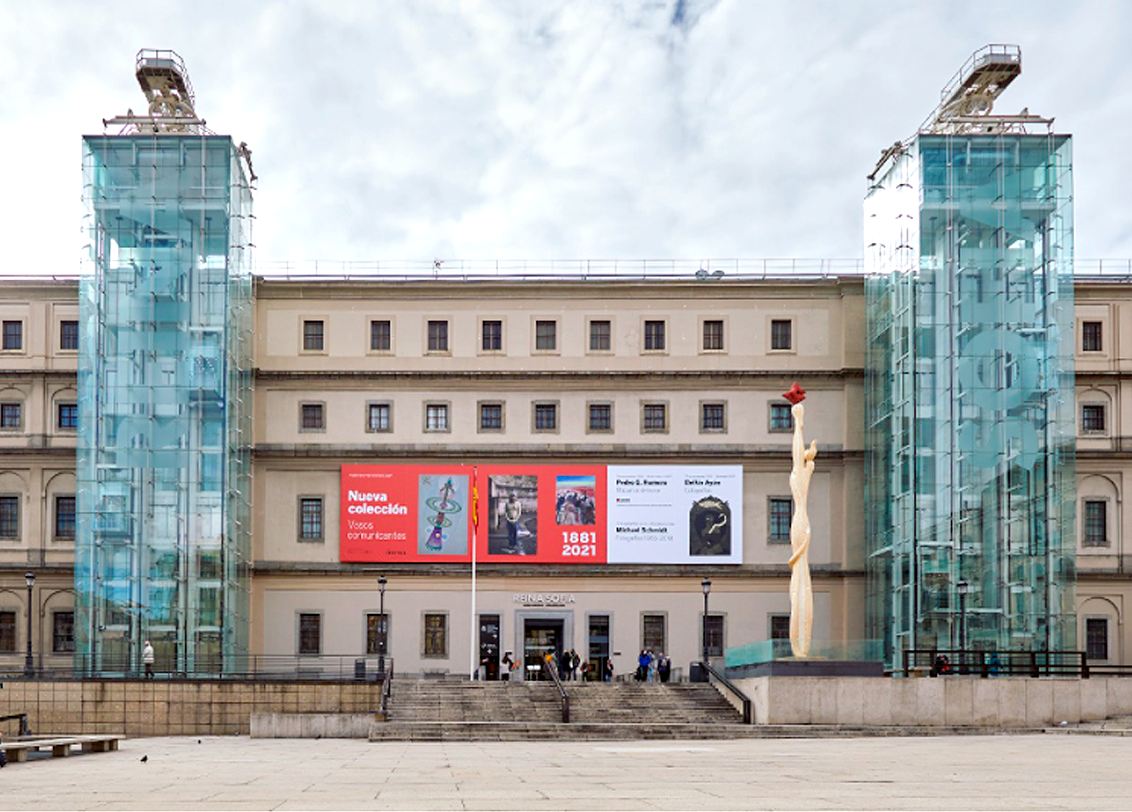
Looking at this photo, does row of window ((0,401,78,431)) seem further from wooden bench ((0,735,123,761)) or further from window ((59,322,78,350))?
wooden bench ((0,735,123,761))

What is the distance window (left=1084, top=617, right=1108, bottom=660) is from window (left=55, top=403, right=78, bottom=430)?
34.9 metres

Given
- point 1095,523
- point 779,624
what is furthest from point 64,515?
point 1095,523

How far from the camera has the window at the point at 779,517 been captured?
50.6 m

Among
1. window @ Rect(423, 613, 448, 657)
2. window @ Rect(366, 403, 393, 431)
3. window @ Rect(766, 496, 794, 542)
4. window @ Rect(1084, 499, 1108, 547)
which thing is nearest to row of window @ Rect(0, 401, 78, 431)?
window @ Rect(366, 403, 393, 431)

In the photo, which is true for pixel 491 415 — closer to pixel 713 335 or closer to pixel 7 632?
pixel 713 335

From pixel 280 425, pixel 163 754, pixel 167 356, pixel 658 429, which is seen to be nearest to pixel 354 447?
pixel 280 425

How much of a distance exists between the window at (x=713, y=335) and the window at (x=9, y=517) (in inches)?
950

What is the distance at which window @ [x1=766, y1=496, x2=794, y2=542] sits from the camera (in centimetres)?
5062

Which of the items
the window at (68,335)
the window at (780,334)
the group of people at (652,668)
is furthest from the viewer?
the window at (68,335)

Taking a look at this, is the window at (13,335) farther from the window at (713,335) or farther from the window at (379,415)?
the window at (713,335)

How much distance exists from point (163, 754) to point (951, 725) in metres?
17.6

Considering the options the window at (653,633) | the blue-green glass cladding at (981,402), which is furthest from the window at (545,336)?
the blue-green glass cladding at (981,402)

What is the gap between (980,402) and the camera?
1859 inches

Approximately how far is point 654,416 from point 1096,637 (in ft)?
54.1
